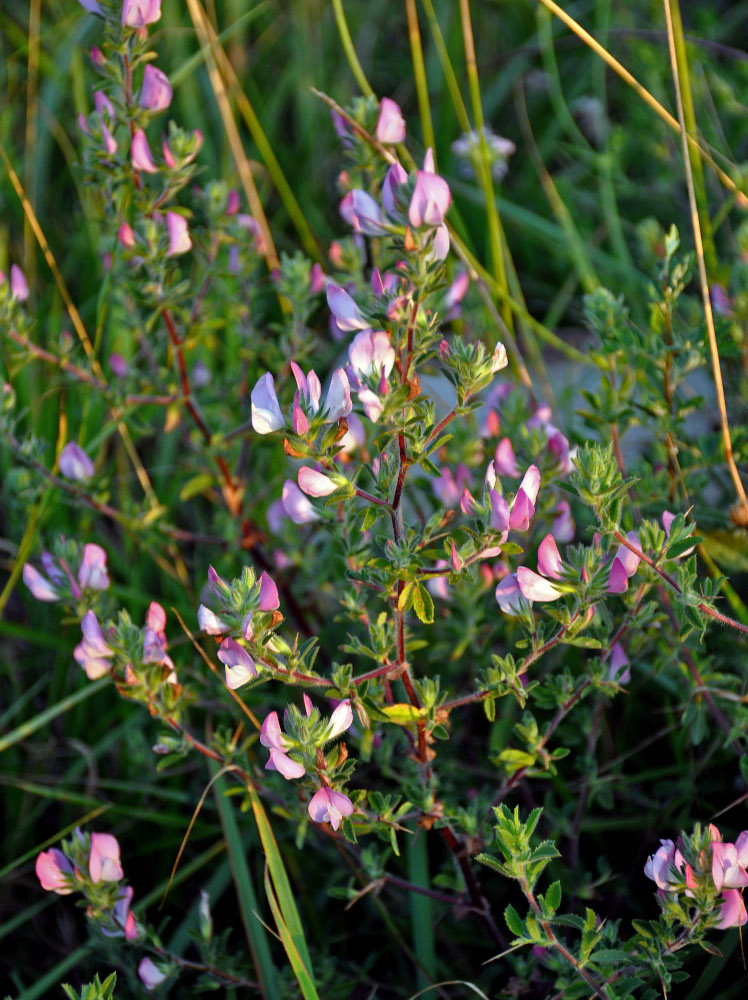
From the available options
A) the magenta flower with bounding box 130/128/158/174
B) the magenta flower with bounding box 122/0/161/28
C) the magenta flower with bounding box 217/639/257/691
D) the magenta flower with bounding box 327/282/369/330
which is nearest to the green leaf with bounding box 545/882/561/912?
the magenta flower with bounding box 217/639/257/691

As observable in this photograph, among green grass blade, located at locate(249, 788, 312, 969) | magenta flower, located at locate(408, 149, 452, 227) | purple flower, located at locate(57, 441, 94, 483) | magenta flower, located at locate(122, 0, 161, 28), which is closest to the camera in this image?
magenta flower, located at locate(408, 149, 452, 227)

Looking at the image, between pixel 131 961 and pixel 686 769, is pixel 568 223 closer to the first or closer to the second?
pixel 686 769

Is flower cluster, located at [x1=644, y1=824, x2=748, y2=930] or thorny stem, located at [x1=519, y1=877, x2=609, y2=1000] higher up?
flower cluster, located at [x1=644, y1=824, x2=748, y2=930]

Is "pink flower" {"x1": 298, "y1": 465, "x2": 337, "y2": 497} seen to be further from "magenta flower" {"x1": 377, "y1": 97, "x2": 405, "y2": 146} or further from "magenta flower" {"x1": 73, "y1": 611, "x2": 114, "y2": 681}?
"magenta flower" {"x1": 377, "y1": 97, "x2": 405, "y2": 146}

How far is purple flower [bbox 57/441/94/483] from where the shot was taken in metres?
1.41

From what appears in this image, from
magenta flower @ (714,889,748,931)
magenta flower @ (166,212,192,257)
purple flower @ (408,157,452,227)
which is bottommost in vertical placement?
magenta flower @ (714,889,748,931)

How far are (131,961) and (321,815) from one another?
54 centimetres

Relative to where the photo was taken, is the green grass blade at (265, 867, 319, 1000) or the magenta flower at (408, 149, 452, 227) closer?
the magenta flower at (408, 149, 452, 227)

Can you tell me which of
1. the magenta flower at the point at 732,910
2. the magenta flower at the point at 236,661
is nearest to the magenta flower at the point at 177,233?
the magenta flower at the point at 236,661

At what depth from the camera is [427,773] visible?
1115 millimetres

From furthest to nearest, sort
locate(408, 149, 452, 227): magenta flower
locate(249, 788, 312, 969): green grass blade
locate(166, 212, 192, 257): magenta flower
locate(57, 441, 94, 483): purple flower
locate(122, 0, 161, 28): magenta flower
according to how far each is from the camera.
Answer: locate(57, 441, 94, 483): purple flower → locate(166, 212, 192, 257): magenta flower → locate(122, 0, 161, 28): magenta flower → locate(249, 788, 312, 969): green grass blade → locate(408, 149, 452, 227): magenta flower

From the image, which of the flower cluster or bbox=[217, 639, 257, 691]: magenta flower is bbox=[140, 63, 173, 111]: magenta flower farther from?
the flower cluster

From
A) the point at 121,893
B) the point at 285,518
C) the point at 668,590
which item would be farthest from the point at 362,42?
the point at 121,893

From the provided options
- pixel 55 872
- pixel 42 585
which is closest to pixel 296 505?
pixel 42 585
